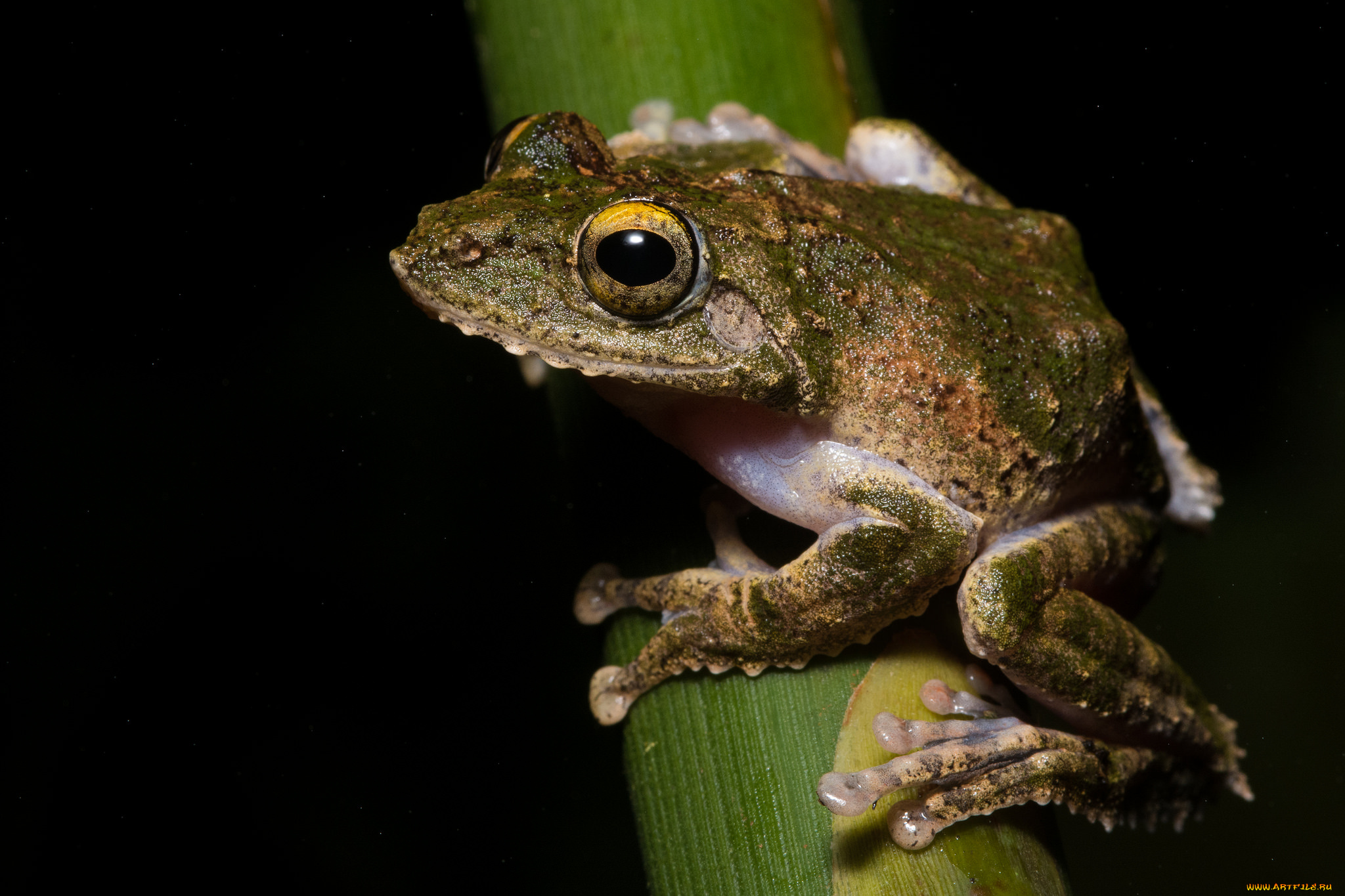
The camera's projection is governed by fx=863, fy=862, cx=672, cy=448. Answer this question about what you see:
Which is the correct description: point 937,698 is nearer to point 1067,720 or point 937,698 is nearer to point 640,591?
point 1067,720

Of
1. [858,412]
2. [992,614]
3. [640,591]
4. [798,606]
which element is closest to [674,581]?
[640,591]

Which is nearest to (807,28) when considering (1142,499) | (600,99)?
(600,99)

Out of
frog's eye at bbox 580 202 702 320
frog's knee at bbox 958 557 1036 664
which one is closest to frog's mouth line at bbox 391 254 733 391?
frog's eye at bbox 580 202 702 320

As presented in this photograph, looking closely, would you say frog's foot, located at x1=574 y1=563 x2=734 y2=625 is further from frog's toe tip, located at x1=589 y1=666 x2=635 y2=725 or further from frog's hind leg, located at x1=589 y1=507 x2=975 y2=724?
frog's toe tip, located at x1=589 y1=666 x2=635 y2=725

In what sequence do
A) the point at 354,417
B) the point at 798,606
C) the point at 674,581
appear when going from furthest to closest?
the point at 354,417 → the point at 674,581 → the point at 798,606

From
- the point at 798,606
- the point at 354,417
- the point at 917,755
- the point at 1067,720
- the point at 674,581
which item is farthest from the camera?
the point at 354,417

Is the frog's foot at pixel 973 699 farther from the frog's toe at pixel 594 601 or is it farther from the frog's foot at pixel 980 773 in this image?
the frog's toe at pixel 594 601

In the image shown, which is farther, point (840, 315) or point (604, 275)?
point (840, 315)
